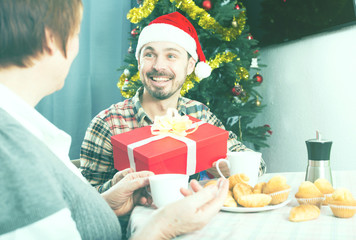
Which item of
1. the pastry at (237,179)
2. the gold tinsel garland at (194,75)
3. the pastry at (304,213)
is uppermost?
the gold tinsel garland at (194,75)

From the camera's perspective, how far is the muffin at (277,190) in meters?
0.77

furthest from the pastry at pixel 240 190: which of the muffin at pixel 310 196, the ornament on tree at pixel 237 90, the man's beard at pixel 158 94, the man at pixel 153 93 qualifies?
the ornament on tree at pixel 237 90

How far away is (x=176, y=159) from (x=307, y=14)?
1.45 meters

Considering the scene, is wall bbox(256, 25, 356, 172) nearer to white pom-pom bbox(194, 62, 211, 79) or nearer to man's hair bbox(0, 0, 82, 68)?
white pom-pom bbox(194, 62, 211, 79)

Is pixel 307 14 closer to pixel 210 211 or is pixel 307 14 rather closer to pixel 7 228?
pixel 210 211

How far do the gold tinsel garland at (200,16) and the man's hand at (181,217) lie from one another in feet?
5.27

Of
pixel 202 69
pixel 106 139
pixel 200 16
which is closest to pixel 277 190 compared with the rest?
pixel 106 139

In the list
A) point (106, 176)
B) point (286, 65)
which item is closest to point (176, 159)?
point (106, 176)

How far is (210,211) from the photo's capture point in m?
0.60

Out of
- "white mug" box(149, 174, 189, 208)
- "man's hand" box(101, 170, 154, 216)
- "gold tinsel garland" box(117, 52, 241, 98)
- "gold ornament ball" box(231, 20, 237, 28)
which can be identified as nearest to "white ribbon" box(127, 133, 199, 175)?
"man's hand" box(101, 170, 154, 216)

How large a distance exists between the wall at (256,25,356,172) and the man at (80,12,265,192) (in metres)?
0.75

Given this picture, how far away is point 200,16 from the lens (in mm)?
2047

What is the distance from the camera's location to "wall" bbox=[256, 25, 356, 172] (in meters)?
1.84

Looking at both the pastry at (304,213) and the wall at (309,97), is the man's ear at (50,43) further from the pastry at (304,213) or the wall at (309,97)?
the wall at (309,97)
